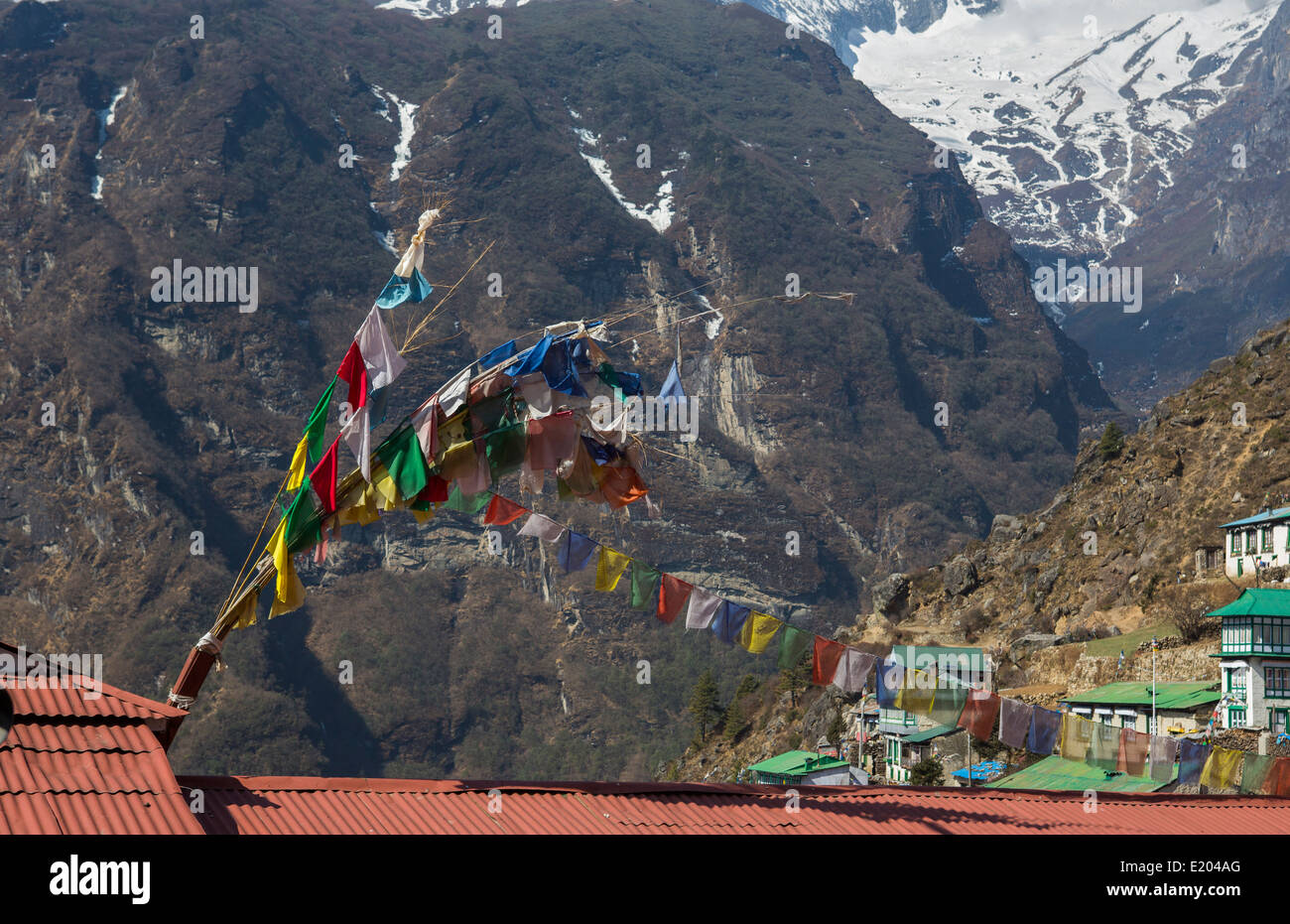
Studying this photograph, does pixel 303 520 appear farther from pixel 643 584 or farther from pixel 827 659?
pixel 827 659

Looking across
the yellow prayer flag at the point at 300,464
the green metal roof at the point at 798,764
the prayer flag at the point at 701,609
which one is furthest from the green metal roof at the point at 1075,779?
the green metal roof at the point at 798,764

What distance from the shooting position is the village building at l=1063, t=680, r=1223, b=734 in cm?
4194

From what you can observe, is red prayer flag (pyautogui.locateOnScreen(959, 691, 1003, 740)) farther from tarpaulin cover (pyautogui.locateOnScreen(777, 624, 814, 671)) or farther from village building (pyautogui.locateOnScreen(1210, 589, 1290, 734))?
village building (pyautogui.locateOnScreen(1210, 589, 1290, 734))

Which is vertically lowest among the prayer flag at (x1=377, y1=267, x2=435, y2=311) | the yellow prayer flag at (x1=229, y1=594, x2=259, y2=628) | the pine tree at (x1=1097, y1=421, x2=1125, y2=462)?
the yellow prayer flag at (x1=229, y1=594, x2=259, y2=628)

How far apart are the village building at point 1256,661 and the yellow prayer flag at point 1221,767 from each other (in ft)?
79.5

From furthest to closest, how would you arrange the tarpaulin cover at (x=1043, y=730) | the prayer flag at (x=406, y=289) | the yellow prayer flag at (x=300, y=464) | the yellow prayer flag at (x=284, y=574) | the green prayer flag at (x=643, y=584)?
the tarpaulin cover at (x=1043, y=730) → the green prayer flag at (x=643, y=584) → the prayer flag at (x=406, y=289) → the yellow prayer flag at (x=300, y=464) → the yellow prayer flag at (x=284, y=574)

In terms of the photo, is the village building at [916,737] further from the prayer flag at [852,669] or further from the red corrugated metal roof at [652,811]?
the red corrugated metal roof at [652,811]

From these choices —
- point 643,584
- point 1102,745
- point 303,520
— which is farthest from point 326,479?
point 1102,745

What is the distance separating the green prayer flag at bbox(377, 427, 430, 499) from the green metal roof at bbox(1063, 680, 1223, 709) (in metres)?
34.1

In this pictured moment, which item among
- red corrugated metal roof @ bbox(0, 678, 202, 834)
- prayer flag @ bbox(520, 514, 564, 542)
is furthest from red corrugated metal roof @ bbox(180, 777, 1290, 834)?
prayer flag @ bbox(520, 514, 564, 542)

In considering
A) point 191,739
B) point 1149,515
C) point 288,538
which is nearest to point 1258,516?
point 1149,515

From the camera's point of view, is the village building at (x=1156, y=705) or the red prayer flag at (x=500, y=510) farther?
the village building at (x=1156, y=705)

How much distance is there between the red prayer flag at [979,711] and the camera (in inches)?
629

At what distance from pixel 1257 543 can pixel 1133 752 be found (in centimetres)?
4435
